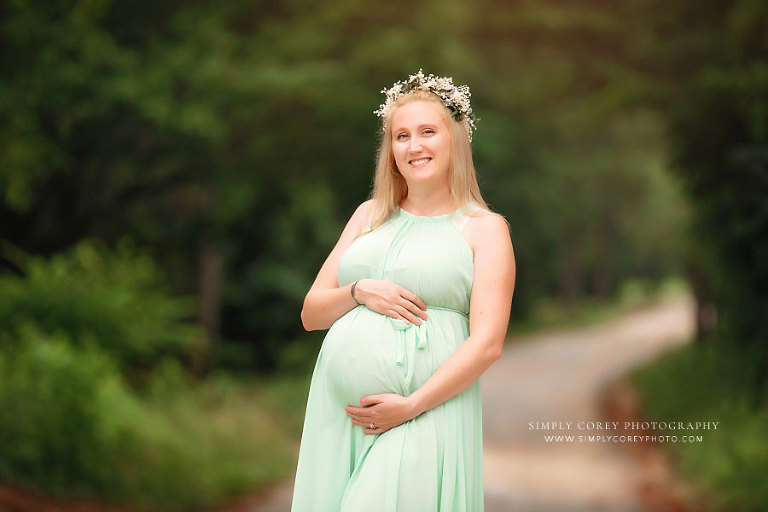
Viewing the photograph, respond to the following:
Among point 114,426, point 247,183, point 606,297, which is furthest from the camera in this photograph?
point 606,297

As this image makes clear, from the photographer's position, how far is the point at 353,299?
2.62m

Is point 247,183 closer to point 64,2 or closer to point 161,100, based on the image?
point 161,100

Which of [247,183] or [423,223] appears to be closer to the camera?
[423,223]

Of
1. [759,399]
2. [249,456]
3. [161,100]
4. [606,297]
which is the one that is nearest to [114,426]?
[249,456]

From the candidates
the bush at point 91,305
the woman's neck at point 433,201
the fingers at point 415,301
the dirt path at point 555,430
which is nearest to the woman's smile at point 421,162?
the woman's neck at point 433,201

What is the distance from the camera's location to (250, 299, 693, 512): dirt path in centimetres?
740

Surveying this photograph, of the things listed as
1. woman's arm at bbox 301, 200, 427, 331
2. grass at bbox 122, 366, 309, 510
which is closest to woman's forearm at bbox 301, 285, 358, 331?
woman's arm at bbox 301, 200, 427, 331

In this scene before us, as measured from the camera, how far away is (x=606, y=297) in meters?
33.5

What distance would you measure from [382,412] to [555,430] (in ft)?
28.7

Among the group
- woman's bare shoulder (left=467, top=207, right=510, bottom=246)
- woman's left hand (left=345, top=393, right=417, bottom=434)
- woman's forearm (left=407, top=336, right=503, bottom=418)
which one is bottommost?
woman's left hand (left=345, top=393, right=417, bottom=434)

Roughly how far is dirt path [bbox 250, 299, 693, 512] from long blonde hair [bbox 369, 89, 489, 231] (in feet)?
15.3

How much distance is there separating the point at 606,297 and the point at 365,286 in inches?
1271

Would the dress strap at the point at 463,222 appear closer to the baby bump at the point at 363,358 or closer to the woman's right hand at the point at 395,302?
the woman's right hand at the point at 395,302

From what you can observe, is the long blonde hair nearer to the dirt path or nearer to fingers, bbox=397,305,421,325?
fingers, bbox=397,305,421,325
